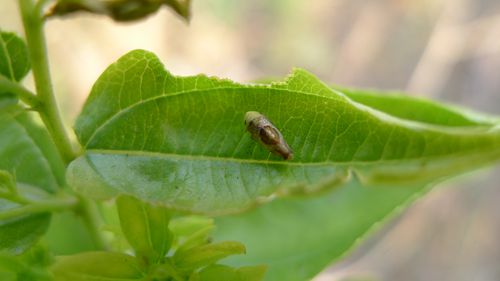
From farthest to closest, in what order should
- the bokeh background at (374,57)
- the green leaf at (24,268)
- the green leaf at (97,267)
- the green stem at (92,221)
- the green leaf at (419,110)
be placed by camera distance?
1. the bokeh background at (374,57)
2. the green leaf at (419,110)
3. the green stem at (92,221)
4. the green leaf at (24,268)
5. the green leaf at (97,267)

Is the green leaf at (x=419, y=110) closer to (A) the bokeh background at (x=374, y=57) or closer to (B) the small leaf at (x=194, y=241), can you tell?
(B) the small leaf at (x=194, y=241)

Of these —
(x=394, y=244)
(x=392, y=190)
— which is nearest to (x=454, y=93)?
(x=394, y=244)

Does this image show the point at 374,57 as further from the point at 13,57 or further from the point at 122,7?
the point at 13,57

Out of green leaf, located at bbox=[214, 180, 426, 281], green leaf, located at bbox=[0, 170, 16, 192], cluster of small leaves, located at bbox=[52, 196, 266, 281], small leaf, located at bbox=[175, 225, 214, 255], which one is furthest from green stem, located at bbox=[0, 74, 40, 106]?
green leaf, located at bbox=[214, 180, 426, 281]

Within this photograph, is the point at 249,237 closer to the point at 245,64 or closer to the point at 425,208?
the point at 425,208

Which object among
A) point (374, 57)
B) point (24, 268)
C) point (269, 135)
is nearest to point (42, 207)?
point (24, 268)

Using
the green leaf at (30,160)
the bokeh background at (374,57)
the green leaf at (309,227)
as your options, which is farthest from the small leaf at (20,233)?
the bokeh background at (374,57)
